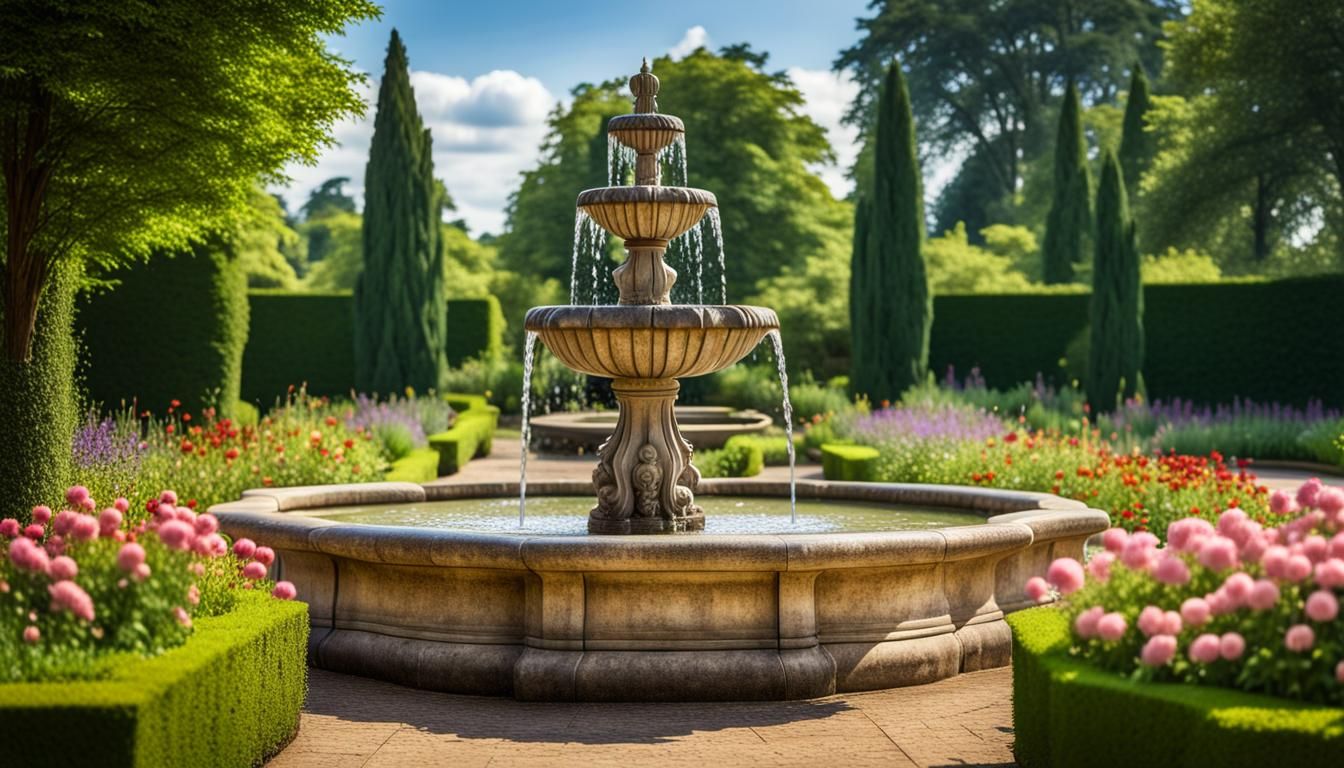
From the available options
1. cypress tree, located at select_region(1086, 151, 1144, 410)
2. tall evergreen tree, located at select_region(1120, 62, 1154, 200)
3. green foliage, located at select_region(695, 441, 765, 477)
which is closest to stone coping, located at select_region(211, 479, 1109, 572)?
green foliage, located at select_region(695, 441, 765, 477)

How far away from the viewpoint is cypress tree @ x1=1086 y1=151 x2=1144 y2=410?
990 inches

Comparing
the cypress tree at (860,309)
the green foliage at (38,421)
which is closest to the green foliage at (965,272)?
the cypress tree at (860,309)

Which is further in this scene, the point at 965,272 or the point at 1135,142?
the point at 1135,142

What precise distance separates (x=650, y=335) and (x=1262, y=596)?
4.17 m

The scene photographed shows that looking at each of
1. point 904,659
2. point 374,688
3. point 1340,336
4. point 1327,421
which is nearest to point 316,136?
point 374,688

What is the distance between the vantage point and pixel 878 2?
1818 inches

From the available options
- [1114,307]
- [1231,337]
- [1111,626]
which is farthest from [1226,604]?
[1231,337]

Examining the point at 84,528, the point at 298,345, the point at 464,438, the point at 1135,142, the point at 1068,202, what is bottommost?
the point at 464,438

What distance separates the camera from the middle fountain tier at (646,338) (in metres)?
8.05

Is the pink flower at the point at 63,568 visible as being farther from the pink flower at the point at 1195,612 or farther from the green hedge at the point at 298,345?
the green hedge at the point at 298,345

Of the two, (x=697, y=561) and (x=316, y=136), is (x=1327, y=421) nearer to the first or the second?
(x=316, y=136)

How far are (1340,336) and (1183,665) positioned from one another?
79.3 feet

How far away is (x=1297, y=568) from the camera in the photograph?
4500mm

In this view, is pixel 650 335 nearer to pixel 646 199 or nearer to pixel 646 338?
pixel 646 338
